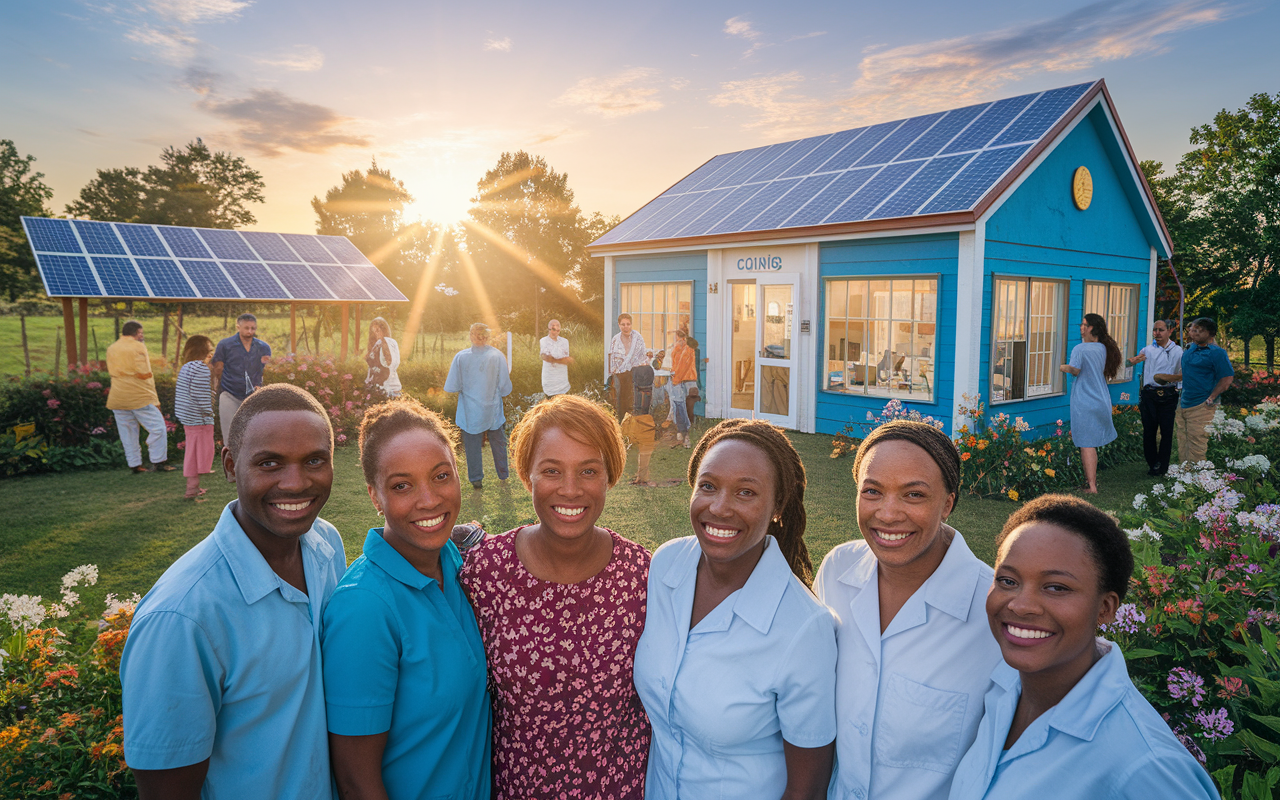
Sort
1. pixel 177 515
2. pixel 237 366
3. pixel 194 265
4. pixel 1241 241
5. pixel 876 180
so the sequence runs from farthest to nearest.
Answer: pixel 1241 241 → pixel 194 265 → pixel 876 180 → pixel 237 366 → pixel 177 515

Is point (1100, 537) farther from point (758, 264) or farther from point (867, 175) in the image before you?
point (867, 175)

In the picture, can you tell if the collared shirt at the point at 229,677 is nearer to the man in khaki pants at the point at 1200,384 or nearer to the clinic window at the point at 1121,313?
the man in khaki pants at the point at 1200,384

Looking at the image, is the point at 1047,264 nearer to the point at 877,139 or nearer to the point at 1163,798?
the point at 877,139

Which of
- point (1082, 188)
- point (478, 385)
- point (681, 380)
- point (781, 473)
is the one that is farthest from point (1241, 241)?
point (781, 473)

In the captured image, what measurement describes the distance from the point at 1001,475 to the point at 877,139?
764cm

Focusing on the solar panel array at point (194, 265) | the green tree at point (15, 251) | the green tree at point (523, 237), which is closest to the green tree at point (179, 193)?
the green tree at point (15, 251)

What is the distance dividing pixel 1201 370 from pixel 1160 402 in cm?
98

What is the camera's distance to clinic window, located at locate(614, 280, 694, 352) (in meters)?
13.6

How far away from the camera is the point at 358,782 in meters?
1.69

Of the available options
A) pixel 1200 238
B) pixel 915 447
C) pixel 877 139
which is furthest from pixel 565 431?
pixel 1200 238

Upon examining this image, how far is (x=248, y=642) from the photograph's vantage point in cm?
160

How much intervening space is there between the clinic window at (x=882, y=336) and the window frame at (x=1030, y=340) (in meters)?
0.77

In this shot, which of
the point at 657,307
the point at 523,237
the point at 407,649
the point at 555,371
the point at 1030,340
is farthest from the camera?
the point at 523,237

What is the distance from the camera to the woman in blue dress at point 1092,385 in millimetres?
8109
